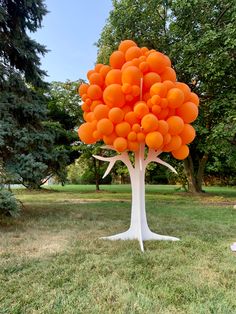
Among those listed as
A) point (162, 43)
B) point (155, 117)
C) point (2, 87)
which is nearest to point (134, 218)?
point (155, 117)

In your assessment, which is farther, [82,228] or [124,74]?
[82,228]

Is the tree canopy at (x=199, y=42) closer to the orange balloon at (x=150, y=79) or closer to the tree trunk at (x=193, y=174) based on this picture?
the tree trunk at (x=193, y=174)

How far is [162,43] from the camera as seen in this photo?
12242 mm

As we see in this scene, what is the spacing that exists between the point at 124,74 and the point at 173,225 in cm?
340

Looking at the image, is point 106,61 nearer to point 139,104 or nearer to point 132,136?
point 139,104

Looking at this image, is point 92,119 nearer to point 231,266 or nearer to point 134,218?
point 134,218

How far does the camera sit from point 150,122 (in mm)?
4516


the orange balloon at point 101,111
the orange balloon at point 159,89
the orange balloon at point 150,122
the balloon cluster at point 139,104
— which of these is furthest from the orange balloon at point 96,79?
the orange balloon at point 150,122

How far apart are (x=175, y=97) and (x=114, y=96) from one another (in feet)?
3.11

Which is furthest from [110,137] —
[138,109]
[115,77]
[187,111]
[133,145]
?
[187,111]

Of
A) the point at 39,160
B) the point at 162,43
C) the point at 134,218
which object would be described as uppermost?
the point at 162,43

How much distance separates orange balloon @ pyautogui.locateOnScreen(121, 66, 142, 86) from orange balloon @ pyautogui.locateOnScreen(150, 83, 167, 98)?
0.27 m

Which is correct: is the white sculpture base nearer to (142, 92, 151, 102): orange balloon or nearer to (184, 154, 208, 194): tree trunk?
(142, 92, 151, 102): orange balloon

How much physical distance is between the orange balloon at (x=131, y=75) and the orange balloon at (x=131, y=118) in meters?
0.47
